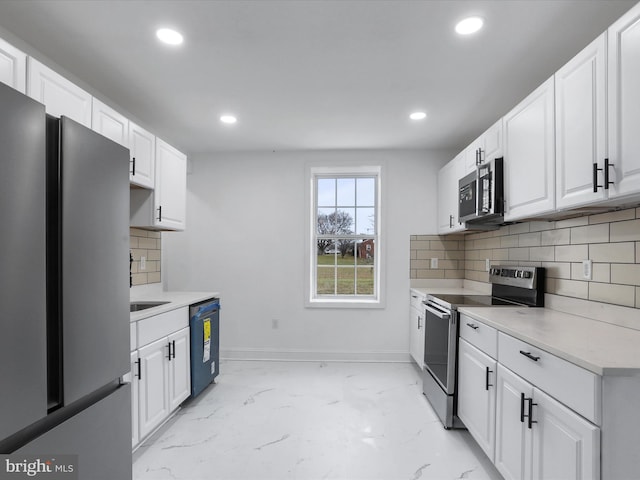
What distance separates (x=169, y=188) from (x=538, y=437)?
119 inches

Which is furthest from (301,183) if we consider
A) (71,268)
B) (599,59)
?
(71,268)

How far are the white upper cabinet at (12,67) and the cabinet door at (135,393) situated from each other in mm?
1489

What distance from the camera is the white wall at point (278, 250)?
13.9ft

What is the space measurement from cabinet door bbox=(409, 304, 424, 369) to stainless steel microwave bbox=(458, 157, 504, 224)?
1118mm

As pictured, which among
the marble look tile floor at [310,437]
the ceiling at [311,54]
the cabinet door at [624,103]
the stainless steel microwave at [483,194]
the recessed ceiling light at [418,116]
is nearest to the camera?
the cabinet door at [624,103]

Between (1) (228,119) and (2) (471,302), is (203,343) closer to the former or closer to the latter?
(1) (228,119)

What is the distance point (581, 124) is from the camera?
1.74 m

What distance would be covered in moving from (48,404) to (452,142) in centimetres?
399

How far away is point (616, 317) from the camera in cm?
192

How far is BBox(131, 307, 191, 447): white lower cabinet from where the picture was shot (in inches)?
87.6

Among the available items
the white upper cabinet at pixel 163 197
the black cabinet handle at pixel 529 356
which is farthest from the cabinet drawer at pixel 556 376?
the white upper cabinet at pixel 163 197

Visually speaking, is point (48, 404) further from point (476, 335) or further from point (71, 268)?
point (476, 335)

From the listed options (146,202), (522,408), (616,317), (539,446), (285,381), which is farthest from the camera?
(285,381)

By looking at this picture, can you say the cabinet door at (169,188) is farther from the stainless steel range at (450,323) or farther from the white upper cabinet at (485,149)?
the white upper cabinet at (485,149)
